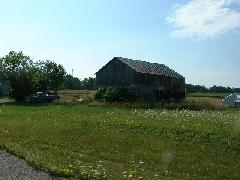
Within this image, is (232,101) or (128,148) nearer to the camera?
(128,148)

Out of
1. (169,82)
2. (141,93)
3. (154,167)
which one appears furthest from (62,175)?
(169,82)

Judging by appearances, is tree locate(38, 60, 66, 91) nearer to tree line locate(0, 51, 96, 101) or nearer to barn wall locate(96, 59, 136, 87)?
tree line locate(0, 51, 96, 101)

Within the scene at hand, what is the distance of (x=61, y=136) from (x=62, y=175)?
11.1m

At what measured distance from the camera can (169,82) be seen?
6988 centimetres

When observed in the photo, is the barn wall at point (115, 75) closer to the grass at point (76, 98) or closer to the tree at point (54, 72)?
the grass at point (76, 98)

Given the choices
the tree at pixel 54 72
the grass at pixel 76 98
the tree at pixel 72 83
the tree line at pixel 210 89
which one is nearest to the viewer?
the grass at pixel 76 98

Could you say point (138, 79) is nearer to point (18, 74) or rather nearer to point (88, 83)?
point (18, 74)

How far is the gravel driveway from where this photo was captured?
1261cm

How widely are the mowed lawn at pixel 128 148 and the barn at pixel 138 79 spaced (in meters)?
32.5

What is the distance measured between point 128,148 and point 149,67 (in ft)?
155

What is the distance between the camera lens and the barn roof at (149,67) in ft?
207

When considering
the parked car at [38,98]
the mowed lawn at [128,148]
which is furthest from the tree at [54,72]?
the mowed lawn at [128,148]

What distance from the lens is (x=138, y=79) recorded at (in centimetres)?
6153

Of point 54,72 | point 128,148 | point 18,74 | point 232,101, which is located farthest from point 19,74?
point 128,148
